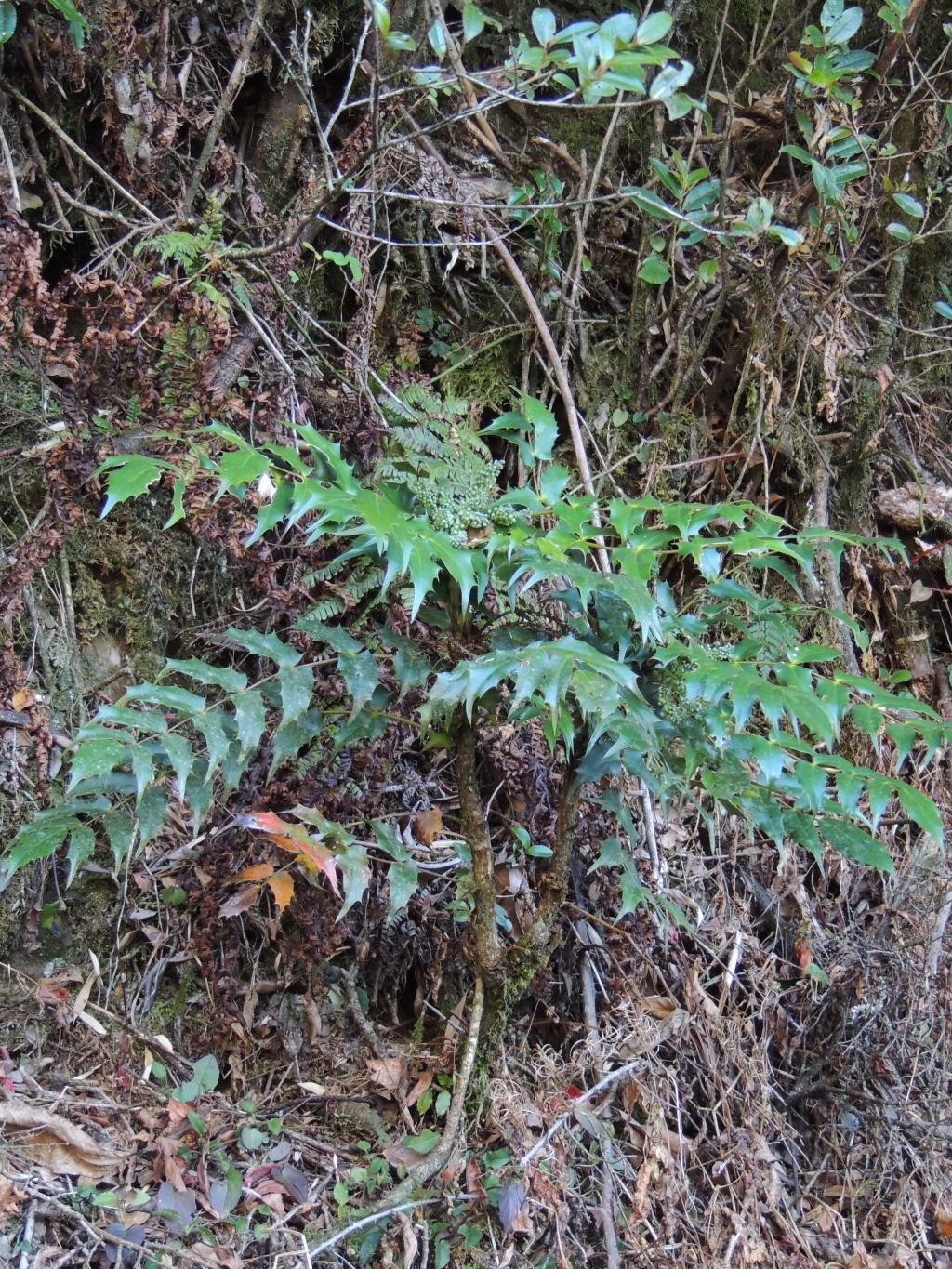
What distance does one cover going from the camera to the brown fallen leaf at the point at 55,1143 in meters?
1.84

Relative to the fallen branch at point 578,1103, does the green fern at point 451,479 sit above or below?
above

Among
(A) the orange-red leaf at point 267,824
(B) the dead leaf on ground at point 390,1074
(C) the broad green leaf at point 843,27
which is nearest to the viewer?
(A) the orange-red leaf at point 267,824

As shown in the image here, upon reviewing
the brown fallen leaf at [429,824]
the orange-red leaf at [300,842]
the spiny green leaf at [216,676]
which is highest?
the spiny green leaf at [216,676]

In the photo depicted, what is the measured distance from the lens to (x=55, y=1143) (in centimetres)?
187

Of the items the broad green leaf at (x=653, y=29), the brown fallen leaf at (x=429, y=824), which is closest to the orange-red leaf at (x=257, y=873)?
the brown fallen leaf at (x=429, y=824)

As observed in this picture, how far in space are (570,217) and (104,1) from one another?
149 cm

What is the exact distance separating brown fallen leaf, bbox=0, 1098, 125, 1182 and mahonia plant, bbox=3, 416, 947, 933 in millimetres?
592

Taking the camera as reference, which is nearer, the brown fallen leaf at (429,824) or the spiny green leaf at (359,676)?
the spiny green leaf at (359,676)

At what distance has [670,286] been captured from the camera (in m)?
3.31

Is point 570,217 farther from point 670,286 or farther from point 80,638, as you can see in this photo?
point 80,638

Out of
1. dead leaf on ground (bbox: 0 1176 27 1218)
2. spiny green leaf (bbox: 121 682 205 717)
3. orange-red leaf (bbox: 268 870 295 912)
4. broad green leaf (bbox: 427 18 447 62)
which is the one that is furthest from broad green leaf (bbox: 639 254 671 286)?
dead leaf on ground (bbox: 0 1176 27 1218)

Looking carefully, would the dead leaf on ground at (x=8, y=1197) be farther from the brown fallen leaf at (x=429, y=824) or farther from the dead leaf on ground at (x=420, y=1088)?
the brown fallen leaf at (x=429, y=824)

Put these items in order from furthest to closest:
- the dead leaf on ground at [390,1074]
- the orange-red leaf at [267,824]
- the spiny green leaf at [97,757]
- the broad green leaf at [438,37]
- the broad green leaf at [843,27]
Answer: the broad green leaf at [843,27], the dead leaf on ground at [390,1074], the broad green leaf at [438,37], the orange-red leaf at [267,824], the spiny green leaf at [97,757]

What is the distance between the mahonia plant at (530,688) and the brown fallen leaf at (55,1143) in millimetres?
592
